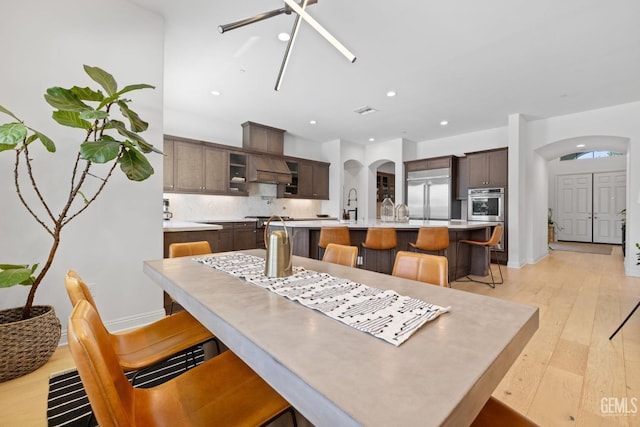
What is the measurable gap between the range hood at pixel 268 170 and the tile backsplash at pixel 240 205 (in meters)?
0.43

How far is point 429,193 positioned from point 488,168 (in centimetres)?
129

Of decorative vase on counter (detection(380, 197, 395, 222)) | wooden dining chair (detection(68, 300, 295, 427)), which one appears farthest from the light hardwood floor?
decorative vase on counter (detection(380, 197, 395, 222))

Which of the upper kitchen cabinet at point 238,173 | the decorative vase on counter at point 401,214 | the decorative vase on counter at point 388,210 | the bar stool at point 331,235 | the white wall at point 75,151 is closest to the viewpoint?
the white wall at point 75,151

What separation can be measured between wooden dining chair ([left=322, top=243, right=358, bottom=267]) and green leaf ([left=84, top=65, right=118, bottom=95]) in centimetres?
182

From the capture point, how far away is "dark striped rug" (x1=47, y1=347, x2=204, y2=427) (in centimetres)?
148

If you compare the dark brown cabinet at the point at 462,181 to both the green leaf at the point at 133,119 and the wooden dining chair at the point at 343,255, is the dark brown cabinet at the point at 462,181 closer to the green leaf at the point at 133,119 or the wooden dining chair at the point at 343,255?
the wooden dining chair at the point at 343,255

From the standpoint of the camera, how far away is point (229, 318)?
858mm

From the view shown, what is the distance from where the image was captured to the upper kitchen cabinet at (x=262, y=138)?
588 cm

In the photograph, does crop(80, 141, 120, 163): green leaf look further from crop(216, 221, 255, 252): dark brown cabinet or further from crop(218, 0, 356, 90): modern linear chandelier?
crop(216, 221, 255, 252): dark brown cabinet

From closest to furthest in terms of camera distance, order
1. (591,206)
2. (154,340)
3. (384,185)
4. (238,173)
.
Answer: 1. (154,340)
2. (238,173)
3. (591,206)
4. (384,185)

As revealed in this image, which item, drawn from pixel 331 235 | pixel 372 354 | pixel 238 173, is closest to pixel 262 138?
pixel 238 173

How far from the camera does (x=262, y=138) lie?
604cm

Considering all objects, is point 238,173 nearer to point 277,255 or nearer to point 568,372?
point 277,255

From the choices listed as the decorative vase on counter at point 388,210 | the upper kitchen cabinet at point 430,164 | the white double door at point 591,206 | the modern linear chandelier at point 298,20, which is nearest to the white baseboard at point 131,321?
the modern linear chandelier at point 298,20
